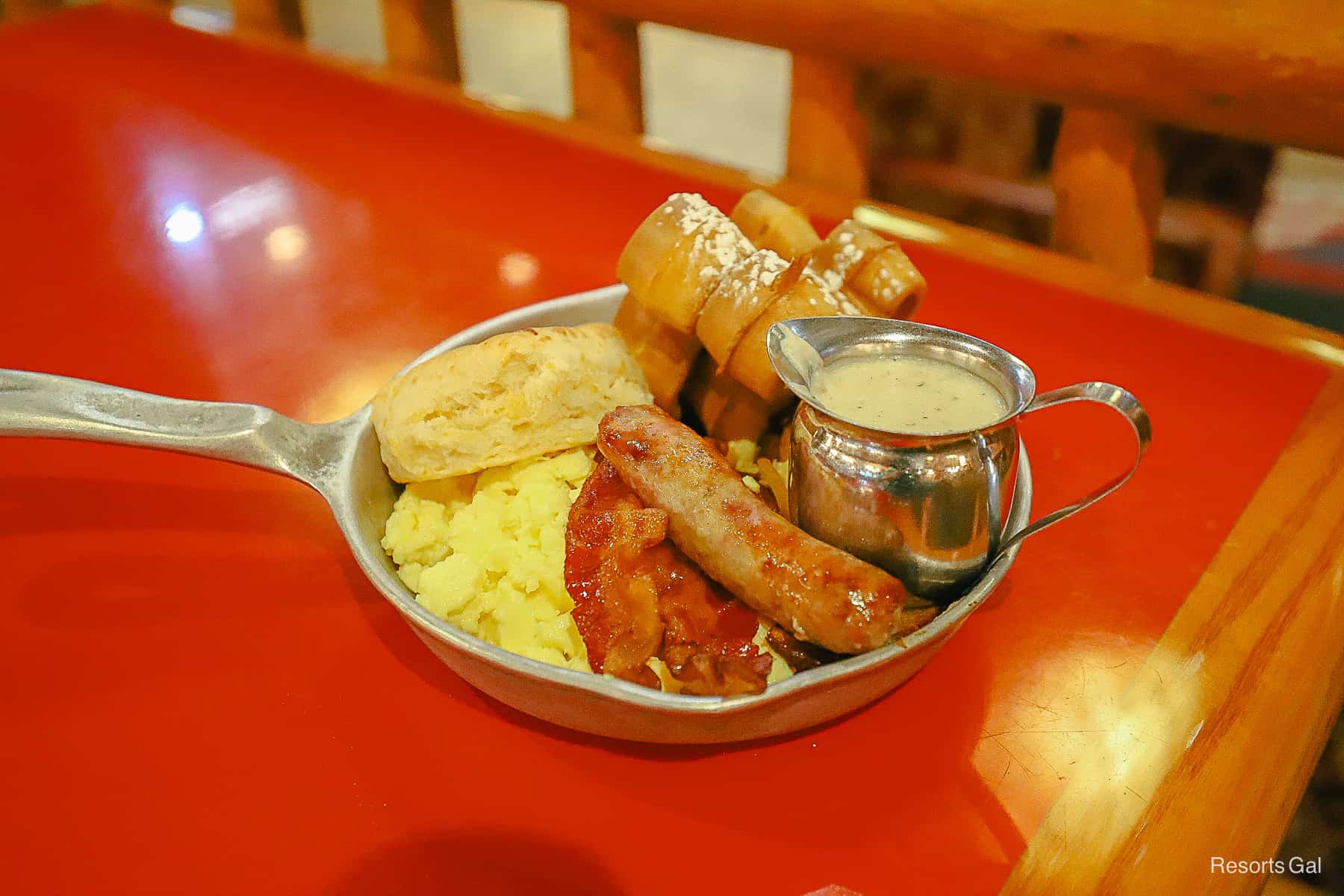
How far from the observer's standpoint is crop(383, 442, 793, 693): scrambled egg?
4.67 ft

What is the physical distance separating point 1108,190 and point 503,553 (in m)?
2.06

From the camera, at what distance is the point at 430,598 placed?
143cm

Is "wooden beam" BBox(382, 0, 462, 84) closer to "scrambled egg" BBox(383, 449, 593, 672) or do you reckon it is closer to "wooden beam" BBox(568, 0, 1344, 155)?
"wooden beam" BBox(568, 0, 1344, 155)

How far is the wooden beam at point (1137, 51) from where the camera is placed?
2.21 metres

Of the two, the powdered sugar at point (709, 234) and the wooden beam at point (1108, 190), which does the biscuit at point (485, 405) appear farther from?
the wooden beam at point (1108, 190)

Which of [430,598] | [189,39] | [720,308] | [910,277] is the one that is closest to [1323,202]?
[910,277]

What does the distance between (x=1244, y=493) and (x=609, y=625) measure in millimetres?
1304

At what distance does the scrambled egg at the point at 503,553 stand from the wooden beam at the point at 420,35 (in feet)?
9.80

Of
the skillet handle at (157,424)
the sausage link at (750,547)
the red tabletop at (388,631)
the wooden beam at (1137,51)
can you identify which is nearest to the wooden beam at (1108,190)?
the wooden beam at (1137,51)

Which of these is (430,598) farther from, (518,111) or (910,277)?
(518,111)

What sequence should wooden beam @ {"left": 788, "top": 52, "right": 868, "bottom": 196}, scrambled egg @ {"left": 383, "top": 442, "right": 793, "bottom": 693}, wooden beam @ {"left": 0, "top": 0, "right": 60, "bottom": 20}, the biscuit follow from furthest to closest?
wooden beam @ {"left": 0, "top": 0, "right": 60, "bottom": 20}
wooden beam @ {"left": 788, "top": 52, "right": 868, "bottom": 196}
the biscuit
scrambled egg @ {"left": 383, "top": 442, "right": 793, "bottom": 693}

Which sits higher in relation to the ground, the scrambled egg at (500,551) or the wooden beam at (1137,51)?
the wooden beam at (1137,51)

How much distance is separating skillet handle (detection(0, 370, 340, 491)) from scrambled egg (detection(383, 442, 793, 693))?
18 centimetres

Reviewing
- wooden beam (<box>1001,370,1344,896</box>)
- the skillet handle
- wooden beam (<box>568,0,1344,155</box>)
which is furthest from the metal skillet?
wooden beam (<box>568,0,1344,155</box>)
